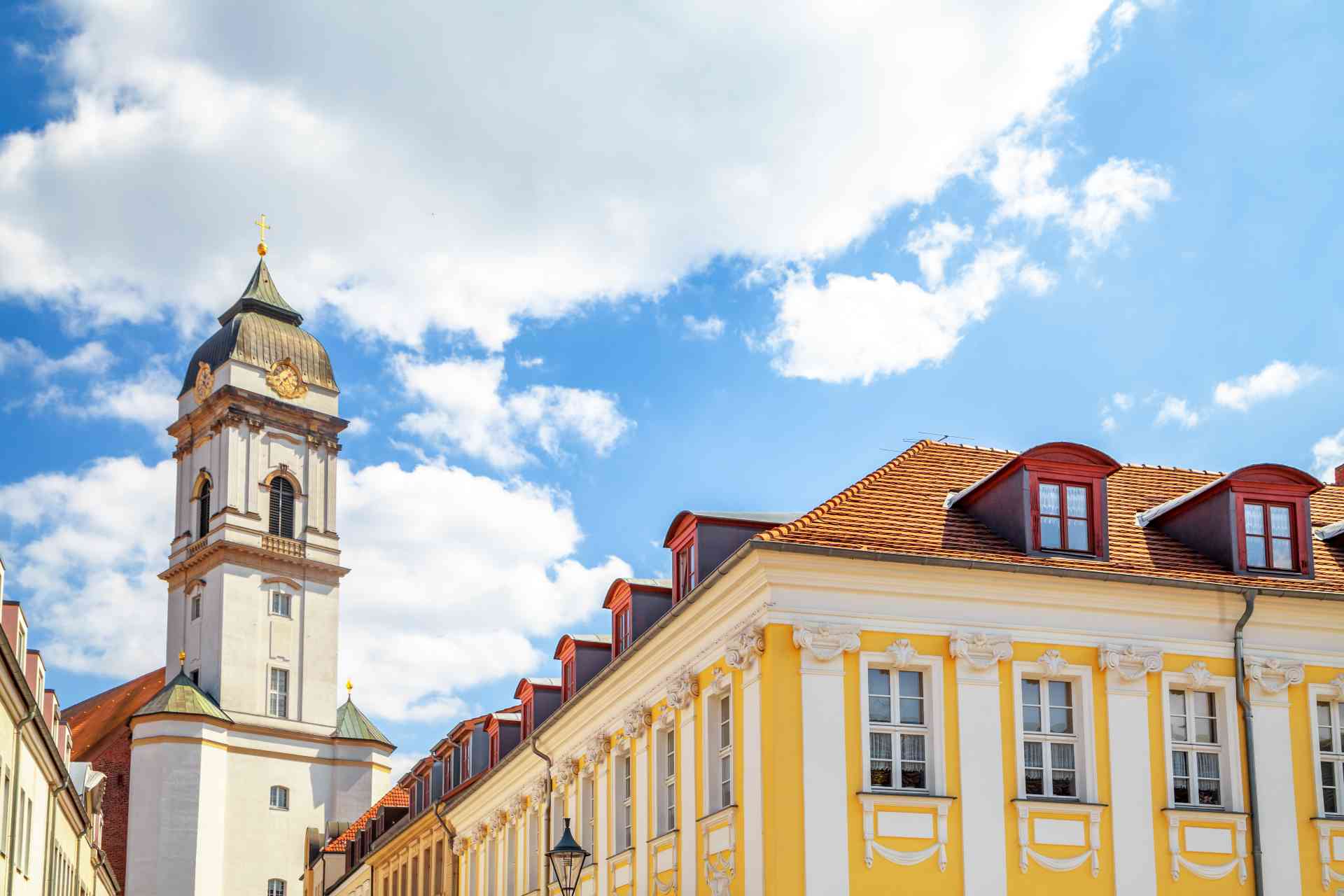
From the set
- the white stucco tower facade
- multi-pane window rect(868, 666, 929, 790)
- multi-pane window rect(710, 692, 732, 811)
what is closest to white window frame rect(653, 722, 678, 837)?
multi-pane window rect(710, 692, 732, 811)

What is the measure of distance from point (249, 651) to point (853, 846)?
222 ft

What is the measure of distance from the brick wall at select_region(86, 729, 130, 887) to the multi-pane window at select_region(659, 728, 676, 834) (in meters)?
63.4

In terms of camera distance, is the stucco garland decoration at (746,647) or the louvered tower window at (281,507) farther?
the louvered tower window at (281,507)

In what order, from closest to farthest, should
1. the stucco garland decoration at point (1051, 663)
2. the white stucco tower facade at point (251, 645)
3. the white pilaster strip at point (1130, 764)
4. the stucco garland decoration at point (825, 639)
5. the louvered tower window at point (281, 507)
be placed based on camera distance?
the stucco garland decoration at point (825, 639) < the white pilaster strip at point (1130, 764) < the stucco garland decoration at point (1051, 663) < the white stucco tower facade at point (251, 645) < the louvered tower window at point (281, 507)

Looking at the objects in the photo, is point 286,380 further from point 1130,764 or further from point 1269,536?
point 1130,764

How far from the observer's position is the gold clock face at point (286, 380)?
9106 cm

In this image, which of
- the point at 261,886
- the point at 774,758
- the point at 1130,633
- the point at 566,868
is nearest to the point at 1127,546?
the point at 1130,633

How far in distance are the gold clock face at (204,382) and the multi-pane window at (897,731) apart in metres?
73.4

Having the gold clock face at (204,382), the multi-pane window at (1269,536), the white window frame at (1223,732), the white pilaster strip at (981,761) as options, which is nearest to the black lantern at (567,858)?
the white pilaster strip at (981,761)

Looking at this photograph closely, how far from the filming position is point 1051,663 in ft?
78.9

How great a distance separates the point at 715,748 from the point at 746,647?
99.3 inches

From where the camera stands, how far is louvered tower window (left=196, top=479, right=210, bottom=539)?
294ft

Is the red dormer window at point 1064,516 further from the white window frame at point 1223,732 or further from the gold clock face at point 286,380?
the gold clock face at point 286,380

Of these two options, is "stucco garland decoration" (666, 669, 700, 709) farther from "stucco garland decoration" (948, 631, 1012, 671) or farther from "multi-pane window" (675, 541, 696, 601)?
"stucco garland decoration" (948, 631, 1012, 671)
